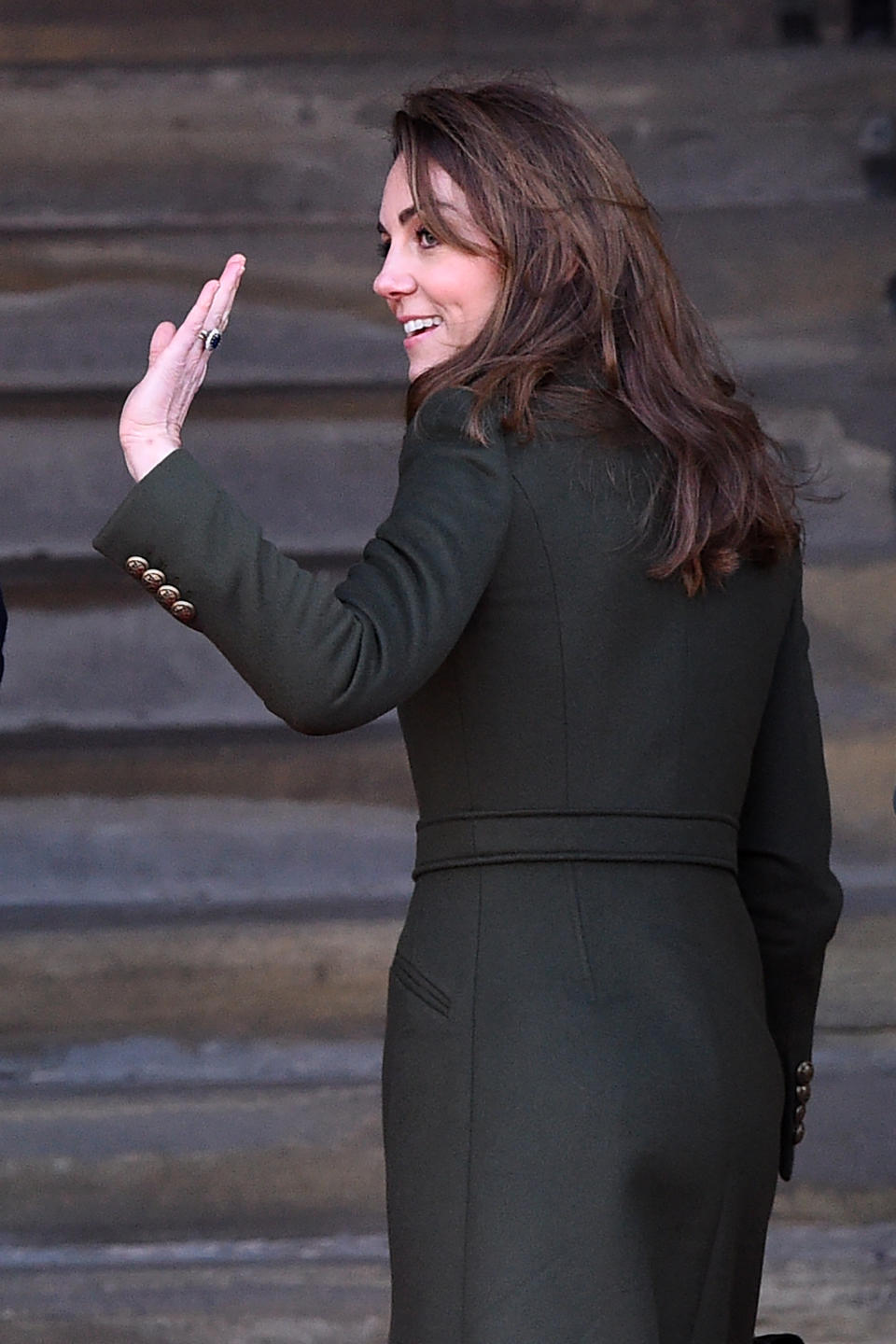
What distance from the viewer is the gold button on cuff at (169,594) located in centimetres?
174

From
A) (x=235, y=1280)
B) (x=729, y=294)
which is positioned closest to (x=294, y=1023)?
(x=235, y=1280)

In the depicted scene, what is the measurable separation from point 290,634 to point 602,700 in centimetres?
35

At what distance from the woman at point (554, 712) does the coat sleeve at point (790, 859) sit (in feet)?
0.34

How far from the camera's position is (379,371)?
438 cm

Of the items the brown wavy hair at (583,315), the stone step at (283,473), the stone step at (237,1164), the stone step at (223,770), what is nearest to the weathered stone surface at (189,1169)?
the stone step at (237,1164)

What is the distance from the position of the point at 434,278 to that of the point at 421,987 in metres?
0.65

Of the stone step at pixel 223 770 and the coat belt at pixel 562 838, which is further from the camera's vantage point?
the stone step at pixel 223 770

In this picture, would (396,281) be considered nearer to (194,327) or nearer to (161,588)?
Result: (194,327)

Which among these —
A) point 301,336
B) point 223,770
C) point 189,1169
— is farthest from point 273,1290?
point 301,336

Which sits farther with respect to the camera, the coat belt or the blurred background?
the blurred background

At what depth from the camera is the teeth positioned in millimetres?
2000

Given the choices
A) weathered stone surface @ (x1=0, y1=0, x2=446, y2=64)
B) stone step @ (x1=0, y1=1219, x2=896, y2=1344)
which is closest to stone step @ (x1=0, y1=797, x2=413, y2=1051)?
stone step @ (x1=0, y1=1219, x2=896, y2=1344)

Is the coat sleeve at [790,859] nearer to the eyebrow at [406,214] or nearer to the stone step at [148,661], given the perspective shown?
the eyebrow at [406,214]

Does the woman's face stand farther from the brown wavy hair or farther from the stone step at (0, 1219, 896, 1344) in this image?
the stone step at (0, 1219, 896, 1344)
